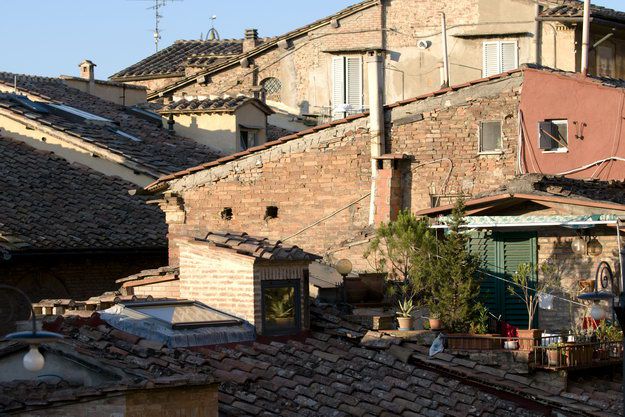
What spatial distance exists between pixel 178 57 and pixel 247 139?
9321mm

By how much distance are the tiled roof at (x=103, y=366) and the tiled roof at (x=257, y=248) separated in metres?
2.07

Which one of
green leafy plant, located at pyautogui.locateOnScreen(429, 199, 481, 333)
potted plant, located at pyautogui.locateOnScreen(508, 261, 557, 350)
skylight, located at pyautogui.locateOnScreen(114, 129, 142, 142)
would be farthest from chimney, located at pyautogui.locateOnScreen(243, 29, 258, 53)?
green leafy plant, located at pyautogui.locateOnScreen(429, 199, 481, 333)

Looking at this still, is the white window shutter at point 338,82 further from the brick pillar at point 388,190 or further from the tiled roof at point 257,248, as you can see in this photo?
the tiled roof at point 257,248

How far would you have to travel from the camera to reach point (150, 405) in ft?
44.3

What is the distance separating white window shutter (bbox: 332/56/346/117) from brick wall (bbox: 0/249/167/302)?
8.07 metres

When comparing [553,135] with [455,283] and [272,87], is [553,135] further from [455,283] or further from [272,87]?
[272,87]

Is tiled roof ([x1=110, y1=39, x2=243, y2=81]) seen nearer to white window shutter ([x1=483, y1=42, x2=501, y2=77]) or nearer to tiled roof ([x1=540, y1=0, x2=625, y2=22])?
white window shutter ([x1=483, y1=42, x2=501, y2=77])

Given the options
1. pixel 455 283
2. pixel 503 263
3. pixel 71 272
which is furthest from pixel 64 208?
pixel 455 283

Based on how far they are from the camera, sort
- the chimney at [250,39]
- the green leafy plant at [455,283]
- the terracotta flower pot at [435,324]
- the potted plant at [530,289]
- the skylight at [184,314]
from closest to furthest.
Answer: the skylight at [184,314] < the potted plant at [530,289] < the terracotta flower pot at [435,324] < the green leafy plant at [455,283] < the chimney at [250,39]

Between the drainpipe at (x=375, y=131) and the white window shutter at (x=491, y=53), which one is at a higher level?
the white window shutter at (x=491, y=53)

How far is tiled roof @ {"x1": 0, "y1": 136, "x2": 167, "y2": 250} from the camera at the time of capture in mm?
25484

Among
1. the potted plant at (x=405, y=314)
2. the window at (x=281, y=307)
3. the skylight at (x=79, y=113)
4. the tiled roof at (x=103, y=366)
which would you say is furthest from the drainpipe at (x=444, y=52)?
the tiled roof at (x=103, y=366)

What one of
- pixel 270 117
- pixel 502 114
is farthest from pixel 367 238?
pixel 270 117

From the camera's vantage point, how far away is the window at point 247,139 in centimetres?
3462
